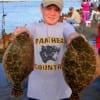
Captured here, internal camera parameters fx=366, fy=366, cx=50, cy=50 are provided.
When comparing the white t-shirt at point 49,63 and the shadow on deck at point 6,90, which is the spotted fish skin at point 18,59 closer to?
the white t-shirt at point 49,63

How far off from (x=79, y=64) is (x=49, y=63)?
60 centimetres

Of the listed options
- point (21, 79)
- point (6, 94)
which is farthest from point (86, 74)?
point (6, 94)

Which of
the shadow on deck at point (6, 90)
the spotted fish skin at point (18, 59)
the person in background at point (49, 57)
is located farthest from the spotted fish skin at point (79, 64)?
the shadow on deck at point (6, 90)

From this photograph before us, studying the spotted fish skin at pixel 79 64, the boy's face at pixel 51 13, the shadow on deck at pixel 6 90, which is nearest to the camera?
the spotted fish skin at pixel 79 64

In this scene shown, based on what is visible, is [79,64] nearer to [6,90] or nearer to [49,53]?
[49,53]

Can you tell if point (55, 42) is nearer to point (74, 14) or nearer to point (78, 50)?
point (78, 50)

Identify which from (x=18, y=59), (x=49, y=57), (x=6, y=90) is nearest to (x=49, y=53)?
(x=49, y=57)

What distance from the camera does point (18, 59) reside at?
3.04 metres

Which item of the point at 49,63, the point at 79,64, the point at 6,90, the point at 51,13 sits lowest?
the point at 6,90

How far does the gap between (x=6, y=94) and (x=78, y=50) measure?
12.6ft

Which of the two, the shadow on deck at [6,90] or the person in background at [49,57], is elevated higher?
the person in background at [49,57]

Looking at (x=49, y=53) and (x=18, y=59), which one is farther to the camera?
(x=49, y=53)

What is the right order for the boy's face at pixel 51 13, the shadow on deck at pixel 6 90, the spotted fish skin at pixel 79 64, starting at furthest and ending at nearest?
the shadow on deck at pixel 6 90
the boy's face at pixel 51 13
the spotted fish skin at pixel 79 64

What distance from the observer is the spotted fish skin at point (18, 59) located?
3027mm
